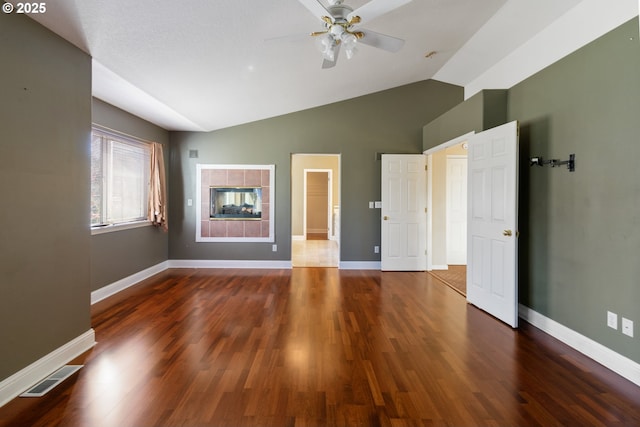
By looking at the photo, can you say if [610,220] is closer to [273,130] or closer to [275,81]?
[275,81]

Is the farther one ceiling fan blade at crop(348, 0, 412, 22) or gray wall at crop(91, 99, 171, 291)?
gray wall at crop(91, 99, 171, 291)

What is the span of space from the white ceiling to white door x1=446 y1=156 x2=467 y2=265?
154 centimetres

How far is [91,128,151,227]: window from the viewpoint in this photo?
413 centimetres

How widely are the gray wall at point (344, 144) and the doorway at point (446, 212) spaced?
563mm

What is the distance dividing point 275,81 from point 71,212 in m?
2.74

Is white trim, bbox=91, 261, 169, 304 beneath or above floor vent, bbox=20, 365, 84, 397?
above

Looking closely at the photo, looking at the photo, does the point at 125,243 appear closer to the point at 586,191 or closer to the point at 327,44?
the point at 327,44

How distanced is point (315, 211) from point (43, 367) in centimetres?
922

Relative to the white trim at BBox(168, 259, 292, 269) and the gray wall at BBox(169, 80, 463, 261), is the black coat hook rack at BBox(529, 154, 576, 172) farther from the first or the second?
the white trim at BBox(168, 259, 292, 269)

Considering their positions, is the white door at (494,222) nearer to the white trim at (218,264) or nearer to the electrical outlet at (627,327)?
the electrical outlet at (627,327)

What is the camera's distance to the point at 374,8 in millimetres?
2158

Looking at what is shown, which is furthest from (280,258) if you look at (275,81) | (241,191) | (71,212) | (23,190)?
(23,190)

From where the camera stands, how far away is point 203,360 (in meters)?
2.54

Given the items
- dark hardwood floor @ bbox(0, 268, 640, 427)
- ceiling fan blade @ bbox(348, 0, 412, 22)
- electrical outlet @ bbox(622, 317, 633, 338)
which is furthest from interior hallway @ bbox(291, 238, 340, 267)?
ceiling fan blade @ bbox(348, 0, 412, 22)
